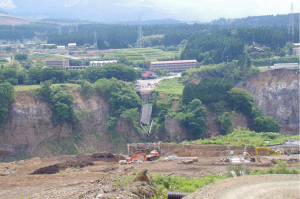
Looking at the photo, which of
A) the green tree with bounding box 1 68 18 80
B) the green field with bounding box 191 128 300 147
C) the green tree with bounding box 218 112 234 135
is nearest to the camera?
the green field with bounding box 191 128 300 147

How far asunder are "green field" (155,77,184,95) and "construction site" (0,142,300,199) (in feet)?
60.1

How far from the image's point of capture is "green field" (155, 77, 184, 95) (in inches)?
2048

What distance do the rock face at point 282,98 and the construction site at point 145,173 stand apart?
23.3m

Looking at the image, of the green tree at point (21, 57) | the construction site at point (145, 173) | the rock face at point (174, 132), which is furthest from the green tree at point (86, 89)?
the green tree at point (21, 57)

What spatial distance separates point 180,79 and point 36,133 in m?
25.5

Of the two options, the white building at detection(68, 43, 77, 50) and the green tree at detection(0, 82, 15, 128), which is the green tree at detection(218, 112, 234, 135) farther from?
the white building at detection(68, 43, 77, 50)

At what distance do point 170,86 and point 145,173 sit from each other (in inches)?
1424

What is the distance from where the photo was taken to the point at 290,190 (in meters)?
15.6

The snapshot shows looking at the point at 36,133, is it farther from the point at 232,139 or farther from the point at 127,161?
the point at 232,139

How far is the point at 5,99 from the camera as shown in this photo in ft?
137

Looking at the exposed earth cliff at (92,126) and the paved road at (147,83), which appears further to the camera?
the paved road at (147,83)

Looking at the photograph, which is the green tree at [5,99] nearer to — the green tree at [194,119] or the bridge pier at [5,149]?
the bridge pier at [5,149]

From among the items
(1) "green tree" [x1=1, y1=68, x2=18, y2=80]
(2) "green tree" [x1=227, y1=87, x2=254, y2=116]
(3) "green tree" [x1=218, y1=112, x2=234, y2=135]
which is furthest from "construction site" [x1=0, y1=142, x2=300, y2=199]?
(1) "green tree" [x1=1, y1=68, x2=18, y2=80]

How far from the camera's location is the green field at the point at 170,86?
171 feet
